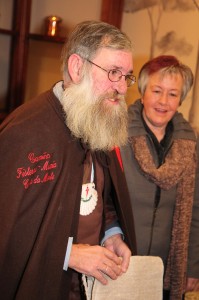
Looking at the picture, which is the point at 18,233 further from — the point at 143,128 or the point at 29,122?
the point at 143,128

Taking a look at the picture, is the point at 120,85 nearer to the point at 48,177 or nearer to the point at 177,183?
the point at 48,177

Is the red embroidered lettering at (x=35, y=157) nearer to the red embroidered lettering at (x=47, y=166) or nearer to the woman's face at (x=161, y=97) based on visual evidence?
the red embroidered lettering at (x=47, y=166)

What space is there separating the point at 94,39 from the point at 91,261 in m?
0.71

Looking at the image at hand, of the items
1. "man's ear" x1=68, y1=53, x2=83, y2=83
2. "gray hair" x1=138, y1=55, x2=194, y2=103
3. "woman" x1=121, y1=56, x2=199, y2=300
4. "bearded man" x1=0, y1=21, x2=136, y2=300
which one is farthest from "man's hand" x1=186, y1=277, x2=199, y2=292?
"man's ear" x1=68, y1=53, x2=83, y2=83

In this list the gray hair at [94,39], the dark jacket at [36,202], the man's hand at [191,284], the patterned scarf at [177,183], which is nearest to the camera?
the dark jacket at [36,202]

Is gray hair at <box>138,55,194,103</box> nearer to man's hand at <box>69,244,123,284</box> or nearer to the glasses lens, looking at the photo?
the glasses lens

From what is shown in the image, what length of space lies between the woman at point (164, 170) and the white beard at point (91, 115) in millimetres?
383

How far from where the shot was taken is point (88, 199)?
4.33 feet

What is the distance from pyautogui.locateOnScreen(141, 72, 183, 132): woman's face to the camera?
1778 mm

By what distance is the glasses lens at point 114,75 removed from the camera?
4.18ft

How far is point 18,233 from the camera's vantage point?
1132 mm

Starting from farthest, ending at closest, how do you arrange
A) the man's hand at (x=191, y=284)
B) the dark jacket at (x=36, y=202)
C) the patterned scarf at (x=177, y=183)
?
the man's hand at (x=191, y=284), the patterned scarf at (x=177, y=183), the dark jacket at (x=36, y=202)

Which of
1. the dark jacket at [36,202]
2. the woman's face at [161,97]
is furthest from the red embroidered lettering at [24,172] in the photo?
the woman's face at [161,97]

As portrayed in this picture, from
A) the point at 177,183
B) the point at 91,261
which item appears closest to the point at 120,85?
the point at 91,261
